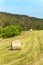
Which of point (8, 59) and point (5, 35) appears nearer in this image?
point (8, 59)

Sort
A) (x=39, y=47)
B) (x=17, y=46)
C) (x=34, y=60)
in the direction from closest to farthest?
(x=34, y=60), (x=17, y=46), (x=39, y=47)

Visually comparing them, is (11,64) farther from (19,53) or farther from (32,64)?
(19,53)

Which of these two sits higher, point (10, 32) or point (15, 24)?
point (10, 32)

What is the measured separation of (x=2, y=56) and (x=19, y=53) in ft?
6.46

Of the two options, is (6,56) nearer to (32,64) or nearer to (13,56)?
(13,56)

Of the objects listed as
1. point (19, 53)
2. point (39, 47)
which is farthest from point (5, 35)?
point (19, 53)

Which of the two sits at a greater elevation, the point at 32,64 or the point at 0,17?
the point at 32,64

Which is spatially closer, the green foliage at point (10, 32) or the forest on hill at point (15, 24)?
the green foliage at point (10, 32)

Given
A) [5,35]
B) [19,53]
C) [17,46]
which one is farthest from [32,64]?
[5,35]

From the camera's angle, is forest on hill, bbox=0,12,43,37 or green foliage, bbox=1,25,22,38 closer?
green foliage, bbox=1,25,22,38

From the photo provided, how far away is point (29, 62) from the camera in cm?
2003

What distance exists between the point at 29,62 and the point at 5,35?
2709cm

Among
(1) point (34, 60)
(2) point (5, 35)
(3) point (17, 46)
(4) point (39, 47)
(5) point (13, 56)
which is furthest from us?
(2) point (5, 35)

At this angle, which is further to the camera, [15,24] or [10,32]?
[15,24]
